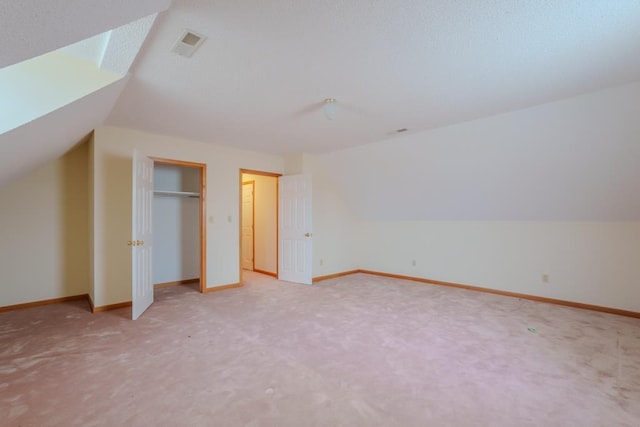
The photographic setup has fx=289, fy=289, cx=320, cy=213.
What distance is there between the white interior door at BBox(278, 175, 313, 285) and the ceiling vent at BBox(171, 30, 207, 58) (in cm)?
311

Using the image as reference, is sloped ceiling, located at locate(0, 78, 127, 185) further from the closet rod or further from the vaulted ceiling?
the closet rod

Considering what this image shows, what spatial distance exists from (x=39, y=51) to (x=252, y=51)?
1.19m

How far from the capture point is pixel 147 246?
382 cm

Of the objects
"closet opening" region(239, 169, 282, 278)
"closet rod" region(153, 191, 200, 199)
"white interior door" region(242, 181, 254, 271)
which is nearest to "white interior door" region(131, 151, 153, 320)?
"closet rod" region(153, 191, 200, 199)

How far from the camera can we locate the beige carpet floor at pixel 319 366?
69.6 inches

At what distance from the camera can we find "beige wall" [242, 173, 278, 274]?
19.3 feet

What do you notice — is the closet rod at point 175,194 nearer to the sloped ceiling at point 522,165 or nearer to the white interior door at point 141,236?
the white interior door at point 141,236

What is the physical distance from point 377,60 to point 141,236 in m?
3.31

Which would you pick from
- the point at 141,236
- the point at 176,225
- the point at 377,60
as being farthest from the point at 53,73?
the point at 176,225

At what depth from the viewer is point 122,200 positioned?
387 centimetres

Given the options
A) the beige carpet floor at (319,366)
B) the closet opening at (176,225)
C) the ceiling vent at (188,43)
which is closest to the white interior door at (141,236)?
the beige carpet floor at (319,366)

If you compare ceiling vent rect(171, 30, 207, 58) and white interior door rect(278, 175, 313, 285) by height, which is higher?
ceiling vent rect(171, 30, 207, 58)

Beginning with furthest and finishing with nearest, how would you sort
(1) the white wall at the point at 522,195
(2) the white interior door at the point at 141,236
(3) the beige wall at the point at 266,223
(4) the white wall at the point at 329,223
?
(3) the beige wall at the point at 266,223
(4) the white wall at the point at 329,223
(2) the white interior door at the point at 141,236
(1) the white wall at the point at 522,195

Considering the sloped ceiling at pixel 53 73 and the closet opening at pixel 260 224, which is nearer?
the sloped ceiling at pixel 53 73
